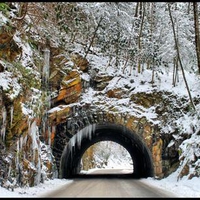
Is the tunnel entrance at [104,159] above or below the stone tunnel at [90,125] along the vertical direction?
below

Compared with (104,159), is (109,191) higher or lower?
higher

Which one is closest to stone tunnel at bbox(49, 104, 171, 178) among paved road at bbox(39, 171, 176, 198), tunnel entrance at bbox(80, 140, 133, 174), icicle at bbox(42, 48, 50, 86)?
icicle at bbox(42, 48, 50, 86)

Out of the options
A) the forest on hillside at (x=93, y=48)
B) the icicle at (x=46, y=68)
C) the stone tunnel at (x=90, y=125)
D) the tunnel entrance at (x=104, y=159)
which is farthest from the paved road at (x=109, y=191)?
the tunnel entrance at (x=104, y=159)

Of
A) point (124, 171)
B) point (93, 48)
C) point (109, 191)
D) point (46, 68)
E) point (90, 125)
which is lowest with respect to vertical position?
point (124, 171)

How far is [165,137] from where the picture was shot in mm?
16984

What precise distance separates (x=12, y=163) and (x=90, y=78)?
30.0ft

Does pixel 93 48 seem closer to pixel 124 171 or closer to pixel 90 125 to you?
pixel 90 125

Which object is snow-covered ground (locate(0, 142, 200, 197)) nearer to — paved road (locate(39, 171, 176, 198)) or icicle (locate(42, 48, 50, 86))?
paved road (locate(39, 171, 176, 198))

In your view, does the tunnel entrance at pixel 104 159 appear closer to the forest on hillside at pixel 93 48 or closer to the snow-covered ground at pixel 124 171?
the snow-covered ground at pixel 124 171

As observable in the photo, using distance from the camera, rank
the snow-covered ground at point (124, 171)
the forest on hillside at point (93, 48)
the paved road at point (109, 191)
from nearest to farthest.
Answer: the paved road at point (109, 191) → the forest on hillside at point (93, 48) → the snow-covered ground at point (124, 171)

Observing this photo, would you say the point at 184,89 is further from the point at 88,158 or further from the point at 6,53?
the point at 88,158

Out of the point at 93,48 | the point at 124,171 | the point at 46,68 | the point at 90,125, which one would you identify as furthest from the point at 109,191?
the point at 124,171

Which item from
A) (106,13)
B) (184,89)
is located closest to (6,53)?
(106,13)

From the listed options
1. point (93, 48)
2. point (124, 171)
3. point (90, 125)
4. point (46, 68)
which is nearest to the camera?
point (46, 68)
